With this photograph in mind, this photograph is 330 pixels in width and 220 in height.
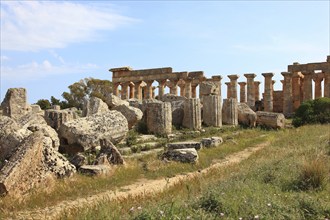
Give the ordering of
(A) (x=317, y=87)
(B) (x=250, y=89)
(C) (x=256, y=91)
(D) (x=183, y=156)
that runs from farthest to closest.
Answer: (C) (x=256, y=91) < (B) (x=250, y=89) < (A) (x=317, y=87) < (D) (x=183, y=156)

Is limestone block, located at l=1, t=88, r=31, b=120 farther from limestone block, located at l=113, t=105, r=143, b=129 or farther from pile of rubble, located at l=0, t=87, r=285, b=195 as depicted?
limestone block, located at l=113, t=105, r=143, b=129

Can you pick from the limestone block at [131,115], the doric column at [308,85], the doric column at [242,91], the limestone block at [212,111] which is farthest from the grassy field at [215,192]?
the doric column at [242,91]

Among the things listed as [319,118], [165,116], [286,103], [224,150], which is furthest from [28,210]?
[286,103]

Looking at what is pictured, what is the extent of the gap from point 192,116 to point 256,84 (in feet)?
74.8

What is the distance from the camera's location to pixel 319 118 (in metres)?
25.3

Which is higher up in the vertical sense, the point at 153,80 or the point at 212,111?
the point at 153,80

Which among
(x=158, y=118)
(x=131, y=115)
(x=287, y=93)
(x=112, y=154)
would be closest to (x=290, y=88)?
(x=287, y=93)

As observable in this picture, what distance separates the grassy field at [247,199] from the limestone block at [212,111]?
12.5 meters

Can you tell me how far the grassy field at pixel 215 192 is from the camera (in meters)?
6.18

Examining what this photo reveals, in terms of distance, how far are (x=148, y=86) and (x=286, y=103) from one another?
1397cm

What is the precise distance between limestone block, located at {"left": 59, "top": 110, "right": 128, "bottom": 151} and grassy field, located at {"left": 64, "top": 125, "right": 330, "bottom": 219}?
4900mm

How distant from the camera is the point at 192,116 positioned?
2175 centimetres

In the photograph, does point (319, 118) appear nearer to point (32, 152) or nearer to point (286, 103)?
point (286, 103)

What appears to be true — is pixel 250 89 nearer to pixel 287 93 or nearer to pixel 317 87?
pixel 287 93
